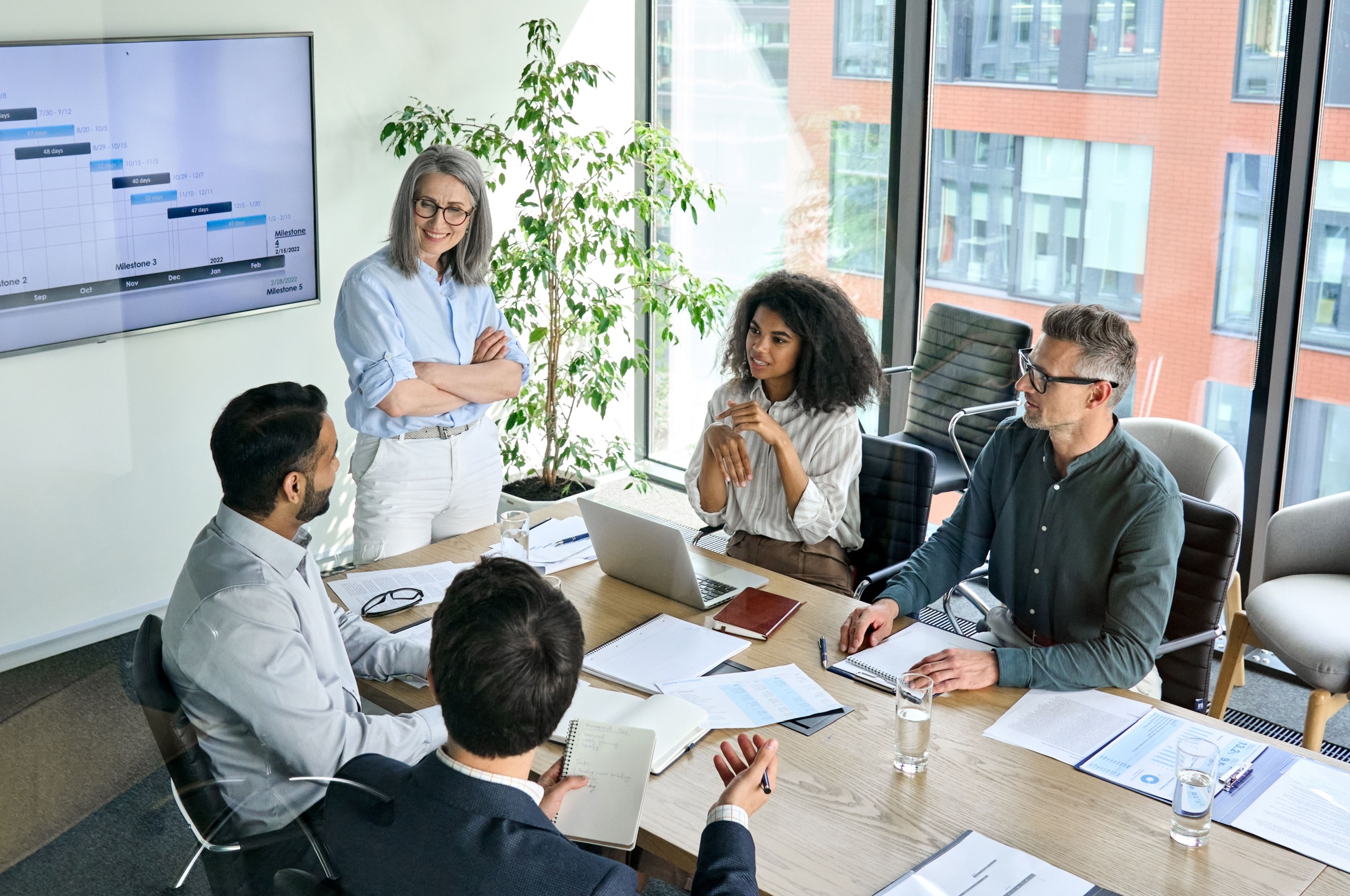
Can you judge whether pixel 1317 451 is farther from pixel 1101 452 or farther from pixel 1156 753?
pixel 1156 753

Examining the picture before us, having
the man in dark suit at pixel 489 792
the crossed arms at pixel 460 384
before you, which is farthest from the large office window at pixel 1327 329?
the man in dark suit at pixel 489 792

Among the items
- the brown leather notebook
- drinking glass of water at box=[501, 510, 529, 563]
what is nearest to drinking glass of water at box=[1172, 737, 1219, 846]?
the brown leather notebook

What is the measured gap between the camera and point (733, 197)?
5.32 meters

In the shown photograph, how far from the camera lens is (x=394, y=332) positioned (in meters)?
3.12

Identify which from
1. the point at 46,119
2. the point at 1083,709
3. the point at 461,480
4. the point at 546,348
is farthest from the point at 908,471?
the point at 46,119

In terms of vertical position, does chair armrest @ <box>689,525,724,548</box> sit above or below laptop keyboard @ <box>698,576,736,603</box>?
below

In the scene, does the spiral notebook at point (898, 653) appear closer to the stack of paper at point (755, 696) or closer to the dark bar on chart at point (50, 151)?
the stack of paper at point (755, 696)

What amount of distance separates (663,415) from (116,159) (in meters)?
2.89

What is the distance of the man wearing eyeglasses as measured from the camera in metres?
2.16

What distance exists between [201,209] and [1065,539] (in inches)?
117

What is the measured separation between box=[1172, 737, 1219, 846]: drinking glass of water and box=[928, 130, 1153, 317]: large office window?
8.93 feet

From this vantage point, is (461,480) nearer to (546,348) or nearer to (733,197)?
(546,348)

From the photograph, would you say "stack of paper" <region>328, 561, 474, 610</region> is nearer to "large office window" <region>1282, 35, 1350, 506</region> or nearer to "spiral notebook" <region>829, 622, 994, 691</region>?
"spiral notebook" <region>829, 622, 994, 691</region>

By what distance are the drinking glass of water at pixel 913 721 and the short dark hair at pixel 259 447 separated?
1084 millimetres
